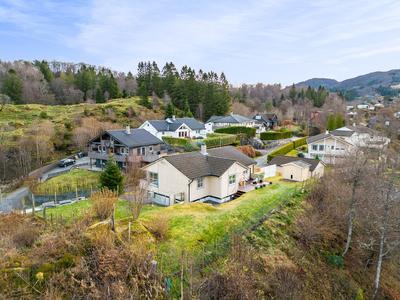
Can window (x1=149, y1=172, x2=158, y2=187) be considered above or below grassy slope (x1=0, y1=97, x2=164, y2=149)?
below

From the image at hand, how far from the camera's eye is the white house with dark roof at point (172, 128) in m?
46.1

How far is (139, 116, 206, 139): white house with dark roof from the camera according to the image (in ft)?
151

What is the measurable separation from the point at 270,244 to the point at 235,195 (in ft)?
24.5

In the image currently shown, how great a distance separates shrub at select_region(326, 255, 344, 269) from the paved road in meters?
24.8

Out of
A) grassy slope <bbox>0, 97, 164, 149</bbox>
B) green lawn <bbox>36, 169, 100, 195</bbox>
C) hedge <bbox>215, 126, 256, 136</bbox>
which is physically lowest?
green lawn <bbox>36, 169, 100, 195</bbox>

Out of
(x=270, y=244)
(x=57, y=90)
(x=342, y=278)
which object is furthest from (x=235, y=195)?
(x=57, y=90)

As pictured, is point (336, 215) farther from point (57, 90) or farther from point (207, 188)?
point (57, 90)

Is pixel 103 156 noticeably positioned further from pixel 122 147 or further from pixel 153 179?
pixel 153 179

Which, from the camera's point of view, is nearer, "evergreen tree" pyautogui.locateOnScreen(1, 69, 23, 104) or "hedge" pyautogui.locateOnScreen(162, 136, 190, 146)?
"hedge" pyautogui.locateOnScreen(162, 136, 190, 146)

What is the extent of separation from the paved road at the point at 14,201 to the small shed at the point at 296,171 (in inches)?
1052

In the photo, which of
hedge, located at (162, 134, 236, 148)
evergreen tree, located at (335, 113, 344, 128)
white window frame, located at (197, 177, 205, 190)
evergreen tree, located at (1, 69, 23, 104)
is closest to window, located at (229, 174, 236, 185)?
white window frame, located at (197, 177, 205, 190)

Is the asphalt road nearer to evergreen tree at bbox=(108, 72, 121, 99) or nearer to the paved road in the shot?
the paved road

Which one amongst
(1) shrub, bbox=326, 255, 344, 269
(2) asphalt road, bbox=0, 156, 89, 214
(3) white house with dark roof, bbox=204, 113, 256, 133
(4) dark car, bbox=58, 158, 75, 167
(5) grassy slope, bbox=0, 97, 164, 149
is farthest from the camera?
(3) white house with dark roof, bbox=204, 113, 256, 133

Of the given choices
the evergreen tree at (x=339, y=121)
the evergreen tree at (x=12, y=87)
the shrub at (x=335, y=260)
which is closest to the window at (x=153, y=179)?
the shrub at (x=335, y=260)
